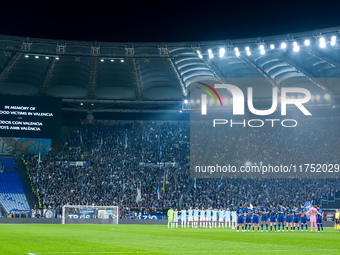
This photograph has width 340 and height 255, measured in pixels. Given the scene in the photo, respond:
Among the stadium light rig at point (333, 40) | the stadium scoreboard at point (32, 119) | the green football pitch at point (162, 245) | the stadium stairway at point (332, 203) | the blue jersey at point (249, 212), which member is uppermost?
the stadium light rig at point (333, 40)

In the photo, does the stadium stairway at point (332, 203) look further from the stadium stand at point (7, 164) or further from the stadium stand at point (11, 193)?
the stadium stand at point (7, 164)

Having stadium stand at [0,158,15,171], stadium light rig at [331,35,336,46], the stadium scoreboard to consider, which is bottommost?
stadium stand at [0,158,15,171]

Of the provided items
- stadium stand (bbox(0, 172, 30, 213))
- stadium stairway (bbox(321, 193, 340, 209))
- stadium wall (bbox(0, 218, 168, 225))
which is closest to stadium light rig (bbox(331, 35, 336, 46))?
stadium stairway (bbox(321, 193, 340, 209))

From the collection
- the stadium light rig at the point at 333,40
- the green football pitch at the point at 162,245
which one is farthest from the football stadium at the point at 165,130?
the green football pitch at the point at 162,245

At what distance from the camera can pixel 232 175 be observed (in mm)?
63531

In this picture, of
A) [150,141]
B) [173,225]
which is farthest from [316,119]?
[173,225]

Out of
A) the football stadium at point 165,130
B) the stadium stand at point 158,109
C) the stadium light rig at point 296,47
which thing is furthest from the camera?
the football stadium at point 165,130

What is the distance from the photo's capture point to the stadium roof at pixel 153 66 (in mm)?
47188

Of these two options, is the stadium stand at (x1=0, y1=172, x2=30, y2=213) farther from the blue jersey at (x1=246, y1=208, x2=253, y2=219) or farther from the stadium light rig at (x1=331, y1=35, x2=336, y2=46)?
the stadium light rig at (x1=331, y1=35, x2=336, y2=46)

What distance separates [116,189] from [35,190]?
9.44 meters

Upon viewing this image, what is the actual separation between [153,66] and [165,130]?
18.6 meters

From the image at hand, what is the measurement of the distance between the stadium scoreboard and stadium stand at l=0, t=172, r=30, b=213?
392 inches

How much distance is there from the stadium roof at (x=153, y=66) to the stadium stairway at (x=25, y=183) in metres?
9.69

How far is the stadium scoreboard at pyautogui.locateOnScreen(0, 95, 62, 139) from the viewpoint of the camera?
5000 centimetres
